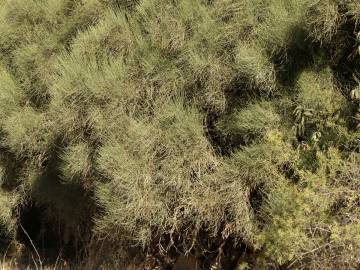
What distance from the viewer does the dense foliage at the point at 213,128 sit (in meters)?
5.23

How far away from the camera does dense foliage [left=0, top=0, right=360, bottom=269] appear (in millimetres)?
5227

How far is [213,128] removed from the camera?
6441 millimetres

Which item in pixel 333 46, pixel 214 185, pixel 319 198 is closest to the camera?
pixel 319 198

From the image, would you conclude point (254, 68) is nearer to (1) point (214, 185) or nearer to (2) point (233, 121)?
(2) point (233, 121)

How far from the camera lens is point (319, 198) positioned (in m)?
5.02

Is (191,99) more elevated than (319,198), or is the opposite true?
(191,99)

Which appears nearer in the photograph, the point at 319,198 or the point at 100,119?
the point at 319,198

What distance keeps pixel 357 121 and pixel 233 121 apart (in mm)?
1350

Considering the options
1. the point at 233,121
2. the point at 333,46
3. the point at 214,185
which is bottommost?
the point at 214,185

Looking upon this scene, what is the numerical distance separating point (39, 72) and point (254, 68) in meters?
3.72

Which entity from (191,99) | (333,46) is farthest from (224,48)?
(333,46)

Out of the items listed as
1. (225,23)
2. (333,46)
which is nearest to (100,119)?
(225,23)

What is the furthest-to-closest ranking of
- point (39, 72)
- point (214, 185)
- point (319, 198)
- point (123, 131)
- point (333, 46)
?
point (39, 72) → point (123, 131) → point (214, 185) → point (333, 46) → point (319, 198)

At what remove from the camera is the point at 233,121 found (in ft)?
20.0
